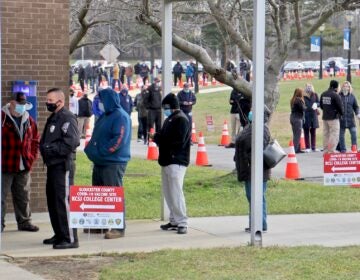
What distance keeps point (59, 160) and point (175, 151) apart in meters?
1.66

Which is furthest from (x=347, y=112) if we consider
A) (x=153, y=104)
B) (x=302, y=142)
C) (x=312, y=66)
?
(x=312, y=66)

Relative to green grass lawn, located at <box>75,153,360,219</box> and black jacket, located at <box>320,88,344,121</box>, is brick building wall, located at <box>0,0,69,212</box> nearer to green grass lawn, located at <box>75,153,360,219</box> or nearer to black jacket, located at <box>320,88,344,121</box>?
green grass lawn, located at <box>75,153,360,219</box>

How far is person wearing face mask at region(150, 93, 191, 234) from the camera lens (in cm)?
1135

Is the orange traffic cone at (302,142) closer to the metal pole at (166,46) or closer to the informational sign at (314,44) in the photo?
the informational sign at (314,44)

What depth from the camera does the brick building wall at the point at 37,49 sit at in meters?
12.6

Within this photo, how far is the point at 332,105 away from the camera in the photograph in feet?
73.4

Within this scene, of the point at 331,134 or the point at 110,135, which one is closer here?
the point at 110,135

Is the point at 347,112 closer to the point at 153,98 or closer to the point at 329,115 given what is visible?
the point at 329,115

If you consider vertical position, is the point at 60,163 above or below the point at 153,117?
below

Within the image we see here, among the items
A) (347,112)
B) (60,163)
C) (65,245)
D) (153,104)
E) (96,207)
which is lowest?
(65,245)

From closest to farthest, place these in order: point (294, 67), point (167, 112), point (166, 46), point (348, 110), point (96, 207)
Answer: point (96, 207) → point (167, 112) → point (166, 46) → point (348, 110) → point (294, 67)

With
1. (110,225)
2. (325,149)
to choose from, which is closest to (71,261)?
(110,225)

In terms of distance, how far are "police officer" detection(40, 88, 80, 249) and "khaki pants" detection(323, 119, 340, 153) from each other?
41.8 ft

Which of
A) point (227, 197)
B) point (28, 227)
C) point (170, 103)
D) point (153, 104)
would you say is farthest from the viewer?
point (153, 104)
